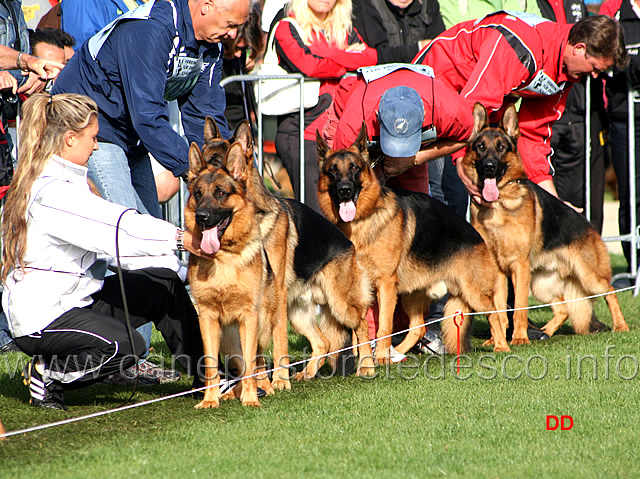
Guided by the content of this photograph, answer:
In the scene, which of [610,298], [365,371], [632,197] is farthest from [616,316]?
[365,371]

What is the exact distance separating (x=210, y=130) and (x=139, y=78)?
2.00ft

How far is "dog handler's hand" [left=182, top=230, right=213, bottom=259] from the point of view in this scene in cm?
364

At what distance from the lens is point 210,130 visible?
475cm

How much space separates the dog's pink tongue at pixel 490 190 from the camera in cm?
571

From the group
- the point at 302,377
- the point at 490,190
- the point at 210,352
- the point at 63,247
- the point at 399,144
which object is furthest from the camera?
the point at 490,190

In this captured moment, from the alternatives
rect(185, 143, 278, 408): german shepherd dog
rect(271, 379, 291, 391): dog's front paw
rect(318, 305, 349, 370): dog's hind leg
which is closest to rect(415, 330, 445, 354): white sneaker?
rect(318, 305, 349, 370): dog's hind leg

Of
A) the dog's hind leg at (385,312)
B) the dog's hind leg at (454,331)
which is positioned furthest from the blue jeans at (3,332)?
the dog's hind leg at (454,331)

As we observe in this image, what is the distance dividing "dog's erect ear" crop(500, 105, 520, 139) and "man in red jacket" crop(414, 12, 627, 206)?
87 mm

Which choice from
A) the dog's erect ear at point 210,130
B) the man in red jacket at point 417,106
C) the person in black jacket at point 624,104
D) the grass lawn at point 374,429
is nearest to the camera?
the grass lawn at point 374,429

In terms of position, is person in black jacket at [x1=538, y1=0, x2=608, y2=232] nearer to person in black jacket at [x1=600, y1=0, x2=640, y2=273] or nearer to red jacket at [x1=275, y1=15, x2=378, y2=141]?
person in black jacket at [x1=600, y1=0, x2=640, y2=273]

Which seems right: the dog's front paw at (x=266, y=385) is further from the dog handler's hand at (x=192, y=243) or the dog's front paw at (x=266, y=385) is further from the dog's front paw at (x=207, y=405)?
the dog handler's hand at (x=192, y=243)

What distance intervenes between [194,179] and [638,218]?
5.55 m

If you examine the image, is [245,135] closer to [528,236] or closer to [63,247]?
[63,247]

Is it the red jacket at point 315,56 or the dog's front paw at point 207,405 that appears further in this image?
the red jacket at point 315,56
